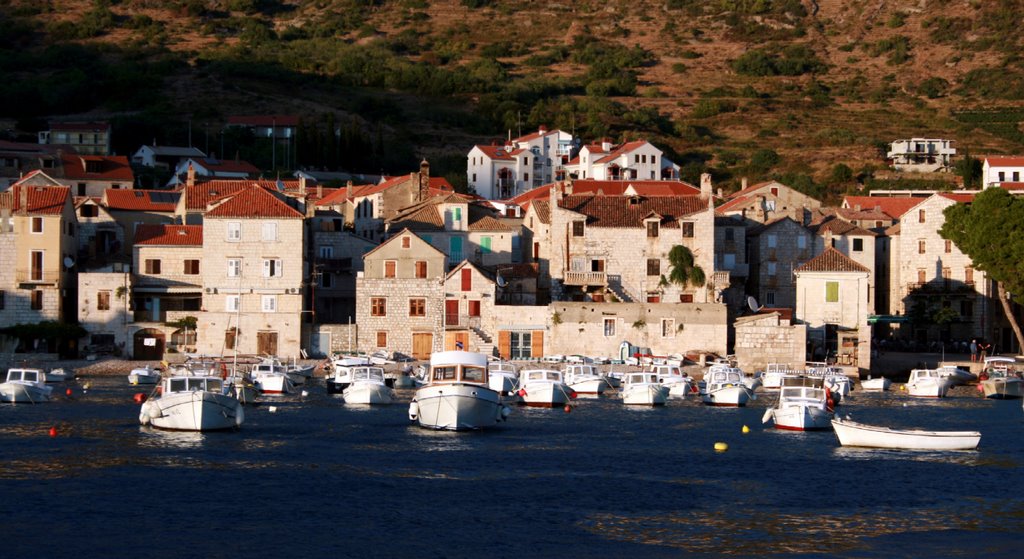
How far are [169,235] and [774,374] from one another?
108 feet

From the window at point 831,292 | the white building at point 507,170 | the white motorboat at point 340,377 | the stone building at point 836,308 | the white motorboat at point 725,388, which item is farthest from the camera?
the white building at point 507,170

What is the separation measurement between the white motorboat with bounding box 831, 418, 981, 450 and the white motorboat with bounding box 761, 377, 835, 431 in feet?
17.3

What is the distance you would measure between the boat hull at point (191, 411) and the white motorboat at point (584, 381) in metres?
20.5

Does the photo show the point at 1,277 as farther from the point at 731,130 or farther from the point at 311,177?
the point at 731,130

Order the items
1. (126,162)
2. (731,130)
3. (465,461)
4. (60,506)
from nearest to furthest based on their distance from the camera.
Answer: (60,506) → (465,461) → (126,162) → (731,130)

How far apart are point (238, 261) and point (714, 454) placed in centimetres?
3735

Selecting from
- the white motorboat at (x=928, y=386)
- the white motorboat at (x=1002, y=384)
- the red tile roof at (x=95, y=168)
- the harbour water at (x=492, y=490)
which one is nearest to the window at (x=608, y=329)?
the white motorboat at (x=928, y=386)

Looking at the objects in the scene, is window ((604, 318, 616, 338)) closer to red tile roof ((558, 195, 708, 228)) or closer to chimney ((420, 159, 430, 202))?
red tile roof ((558, 195, 708, 228))

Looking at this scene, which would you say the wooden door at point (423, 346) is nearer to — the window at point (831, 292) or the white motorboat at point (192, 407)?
the window at point (831, 292)

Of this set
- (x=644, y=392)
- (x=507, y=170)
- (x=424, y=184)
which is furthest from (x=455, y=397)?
(x=507, y=170)

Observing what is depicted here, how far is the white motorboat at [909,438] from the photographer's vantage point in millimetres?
48375

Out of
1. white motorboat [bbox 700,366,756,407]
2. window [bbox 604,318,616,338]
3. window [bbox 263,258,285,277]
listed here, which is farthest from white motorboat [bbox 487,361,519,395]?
window [bbox 263,258,285,277]

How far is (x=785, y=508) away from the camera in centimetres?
3872

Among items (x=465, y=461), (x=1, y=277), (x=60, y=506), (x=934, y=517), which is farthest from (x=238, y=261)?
(x=934, y=517)
